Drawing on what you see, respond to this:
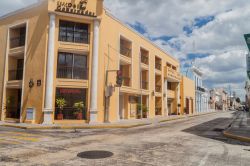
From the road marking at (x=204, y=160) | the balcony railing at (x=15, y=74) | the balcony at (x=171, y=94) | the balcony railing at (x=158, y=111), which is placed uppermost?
the balcony railing at (x=15, y=74)

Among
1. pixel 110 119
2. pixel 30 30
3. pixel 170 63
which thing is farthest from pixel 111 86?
pixel 170 63

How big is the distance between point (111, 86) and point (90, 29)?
18.7 ft

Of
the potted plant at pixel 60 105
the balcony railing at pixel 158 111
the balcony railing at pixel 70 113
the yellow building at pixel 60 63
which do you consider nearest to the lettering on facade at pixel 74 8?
the yellow building at pixel 60 63

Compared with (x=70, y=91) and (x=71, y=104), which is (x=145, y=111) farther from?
(x=70, y=91)

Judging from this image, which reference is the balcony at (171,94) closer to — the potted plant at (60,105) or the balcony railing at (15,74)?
the potted plant at (60,105)

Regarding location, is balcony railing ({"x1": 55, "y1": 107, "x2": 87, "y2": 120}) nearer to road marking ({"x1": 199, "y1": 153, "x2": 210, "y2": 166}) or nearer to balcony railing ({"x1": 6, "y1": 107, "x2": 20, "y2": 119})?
balcony railing ({"x1": 6, "y1": 107, "x2": 20, "y2": 119})

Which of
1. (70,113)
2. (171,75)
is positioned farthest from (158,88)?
(70,113)

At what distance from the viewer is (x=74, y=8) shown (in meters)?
21.8

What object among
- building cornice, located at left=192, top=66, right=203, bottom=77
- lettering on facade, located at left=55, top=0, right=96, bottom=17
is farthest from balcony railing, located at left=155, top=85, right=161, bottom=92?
building cornice, located at left=192, top=66, right=203, bottom=77

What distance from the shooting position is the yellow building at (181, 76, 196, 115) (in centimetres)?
4503

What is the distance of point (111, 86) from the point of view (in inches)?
902

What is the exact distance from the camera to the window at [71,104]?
21.1m

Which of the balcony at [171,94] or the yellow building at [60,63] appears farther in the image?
the balcony at [171,94]

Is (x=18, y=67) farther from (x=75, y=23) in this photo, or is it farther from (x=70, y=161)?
(x=70, y=161)
